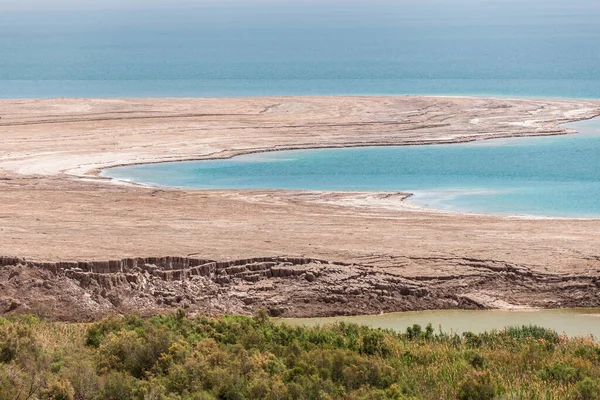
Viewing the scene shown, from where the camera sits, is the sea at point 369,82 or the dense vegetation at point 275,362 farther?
the sea at point 369,82

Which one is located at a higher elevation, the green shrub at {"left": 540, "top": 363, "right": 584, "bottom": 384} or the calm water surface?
the green shrub at {"left": 540, "top": 363, "right": 584, "bottom": 384}

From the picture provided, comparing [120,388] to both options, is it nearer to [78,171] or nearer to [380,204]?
[380,204]

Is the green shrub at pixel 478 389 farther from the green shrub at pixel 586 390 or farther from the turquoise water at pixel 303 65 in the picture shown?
the turquoise water at pixel 303 65

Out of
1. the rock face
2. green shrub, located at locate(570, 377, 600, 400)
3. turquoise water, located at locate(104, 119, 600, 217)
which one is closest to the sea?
turquoise water, located at locate(104, 119, 600, 217)

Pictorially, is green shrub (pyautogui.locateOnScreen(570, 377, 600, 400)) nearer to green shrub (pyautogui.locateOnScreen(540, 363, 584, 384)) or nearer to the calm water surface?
green shrub (pyautogui.locateOnScreen(540, 363, 584, 384))

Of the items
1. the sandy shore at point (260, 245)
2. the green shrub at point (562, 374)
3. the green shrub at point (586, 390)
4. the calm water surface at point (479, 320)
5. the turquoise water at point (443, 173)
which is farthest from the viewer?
the turquoise water at point (443, 173)

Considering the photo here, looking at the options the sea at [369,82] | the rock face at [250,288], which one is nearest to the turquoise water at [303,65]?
the sea at [369,82]
